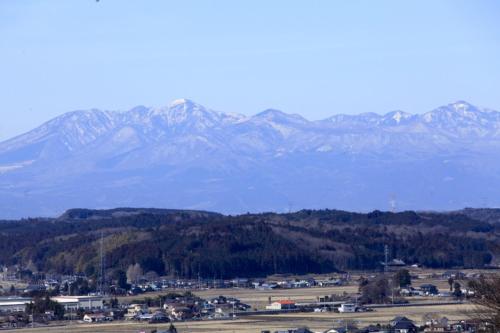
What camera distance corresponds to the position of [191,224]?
80.6 meters

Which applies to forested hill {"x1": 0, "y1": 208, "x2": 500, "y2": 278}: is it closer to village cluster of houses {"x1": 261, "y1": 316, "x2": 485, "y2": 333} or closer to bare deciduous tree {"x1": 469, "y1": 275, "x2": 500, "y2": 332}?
village cluster of houses {"x1": 261, "y1": 316, "x2": 485, "y2": 333}

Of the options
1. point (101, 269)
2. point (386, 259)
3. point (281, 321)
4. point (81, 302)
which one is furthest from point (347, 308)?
point (386, 259)

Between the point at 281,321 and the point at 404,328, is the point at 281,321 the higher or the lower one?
the higher one

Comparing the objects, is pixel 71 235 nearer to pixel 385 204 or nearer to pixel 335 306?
pixel 335 306

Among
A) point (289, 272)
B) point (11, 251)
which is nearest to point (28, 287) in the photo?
point (289, 272)

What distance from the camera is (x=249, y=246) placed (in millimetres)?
70188

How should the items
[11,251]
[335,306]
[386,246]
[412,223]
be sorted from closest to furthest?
1. [335,306]
2. [386,246]
3. [11,251]
4. [412,223]

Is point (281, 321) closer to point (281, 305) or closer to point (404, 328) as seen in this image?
point (281, 305)

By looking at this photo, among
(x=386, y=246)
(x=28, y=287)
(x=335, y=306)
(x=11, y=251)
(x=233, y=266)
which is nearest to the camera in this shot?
(x=335, y=306)

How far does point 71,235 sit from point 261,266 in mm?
17768

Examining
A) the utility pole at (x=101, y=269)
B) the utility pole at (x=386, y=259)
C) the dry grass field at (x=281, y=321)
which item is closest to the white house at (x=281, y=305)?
the dry grass field at (x=281, y=321)

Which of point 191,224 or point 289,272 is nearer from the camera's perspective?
point 289,272

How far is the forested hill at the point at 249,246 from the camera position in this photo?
67562 mm

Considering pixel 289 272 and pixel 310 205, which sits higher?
pixel 310 205
